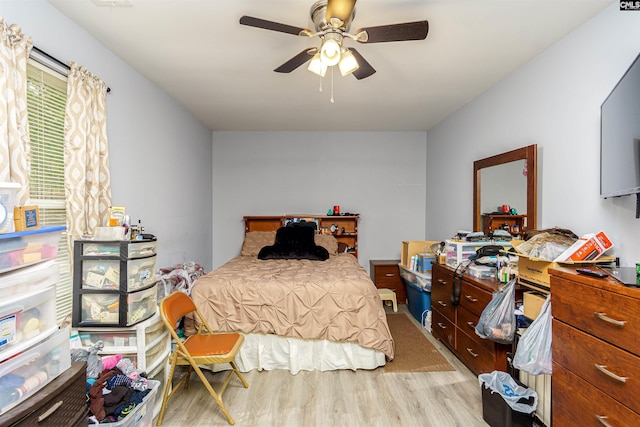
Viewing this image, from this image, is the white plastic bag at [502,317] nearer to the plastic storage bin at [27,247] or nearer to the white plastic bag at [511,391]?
the white plastic bag at [511,391]

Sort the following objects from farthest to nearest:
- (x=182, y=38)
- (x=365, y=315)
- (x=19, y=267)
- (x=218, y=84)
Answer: (x=218, y=84)
(x=365, y=315)
(x=182, y=38)
(x=19, y=267)

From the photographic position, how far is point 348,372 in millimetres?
2588

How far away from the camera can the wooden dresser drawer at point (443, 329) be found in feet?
9.27

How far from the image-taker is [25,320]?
45.3 inches

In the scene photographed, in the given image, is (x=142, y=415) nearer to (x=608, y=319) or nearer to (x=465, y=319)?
(x=608, y=319)

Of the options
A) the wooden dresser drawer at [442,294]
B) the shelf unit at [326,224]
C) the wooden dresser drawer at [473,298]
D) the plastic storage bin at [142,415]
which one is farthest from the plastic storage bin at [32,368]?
the shelf unit at [326,224]

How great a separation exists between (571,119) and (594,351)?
1614mm

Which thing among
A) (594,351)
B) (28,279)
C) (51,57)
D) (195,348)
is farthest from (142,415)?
(594,351)

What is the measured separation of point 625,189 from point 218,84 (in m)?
3.14

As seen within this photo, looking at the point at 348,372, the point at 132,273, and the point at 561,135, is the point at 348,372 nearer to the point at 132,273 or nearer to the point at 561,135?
the point at 132,273

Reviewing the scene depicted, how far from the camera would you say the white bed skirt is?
259cm

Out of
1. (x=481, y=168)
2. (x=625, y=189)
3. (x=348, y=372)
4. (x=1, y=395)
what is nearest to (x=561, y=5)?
(x=625, y=189)

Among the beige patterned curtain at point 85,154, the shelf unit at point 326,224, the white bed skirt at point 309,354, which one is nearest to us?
the beige patterned curtain at point 85,154

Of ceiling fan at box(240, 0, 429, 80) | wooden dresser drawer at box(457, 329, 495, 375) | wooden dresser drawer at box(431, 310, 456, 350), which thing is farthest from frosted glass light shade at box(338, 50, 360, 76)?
wooden dresser drawer at box(431, 310, 456, 350)
